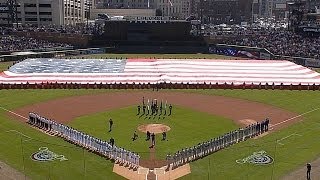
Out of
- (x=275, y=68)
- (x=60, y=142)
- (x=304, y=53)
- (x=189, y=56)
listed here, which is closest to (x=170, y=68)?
(x=275, y=68)

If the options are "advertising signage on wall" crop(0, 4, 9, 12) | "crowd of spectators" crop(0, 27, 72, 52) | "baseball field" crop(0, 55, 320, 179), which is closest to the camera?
"baseball field" crop(0, 55, 320, 179)

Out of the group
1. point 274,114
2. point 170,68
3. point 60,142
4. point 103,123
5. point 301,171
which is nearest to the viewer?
point 301,171

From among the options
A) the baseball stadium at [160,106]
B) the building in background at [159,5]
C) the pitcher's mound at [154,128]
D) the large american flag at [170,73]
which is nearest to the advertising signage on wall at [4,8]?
the baseball stadium at [160,106]

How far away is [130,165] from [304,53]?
58.4m

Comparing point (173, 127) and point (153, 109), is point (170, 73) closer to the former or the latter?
point (153, 109)

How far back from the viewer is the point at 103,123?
34812 millimetres

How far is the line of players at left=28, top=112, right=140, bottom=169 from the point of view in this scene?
85.6 feet

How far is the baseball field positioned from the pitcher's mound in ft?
1.58

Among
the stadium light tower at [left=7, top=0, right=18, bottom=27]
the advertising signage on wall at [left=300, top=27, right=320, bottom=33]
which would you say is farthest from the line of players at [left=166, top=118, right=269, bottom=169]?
the stadium light tower at [left=7, top=0, right=18, bottom=27]

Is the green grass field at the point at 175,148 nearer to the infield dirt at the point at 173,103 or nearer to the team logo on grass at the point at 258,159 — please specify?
the team logo on grass at the point at 258,159

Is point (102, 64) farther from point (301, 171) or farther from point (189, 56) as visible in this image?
point (301, 171)

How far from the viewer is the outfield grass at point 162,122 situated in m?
29.2

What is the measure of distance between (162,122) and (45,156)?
11517 millimetres

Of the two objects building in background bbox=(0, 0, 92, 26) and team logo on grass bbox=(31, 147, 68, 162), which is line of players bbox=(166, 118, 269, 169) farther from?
building in background bbox=(0, 0, 92, 26)
